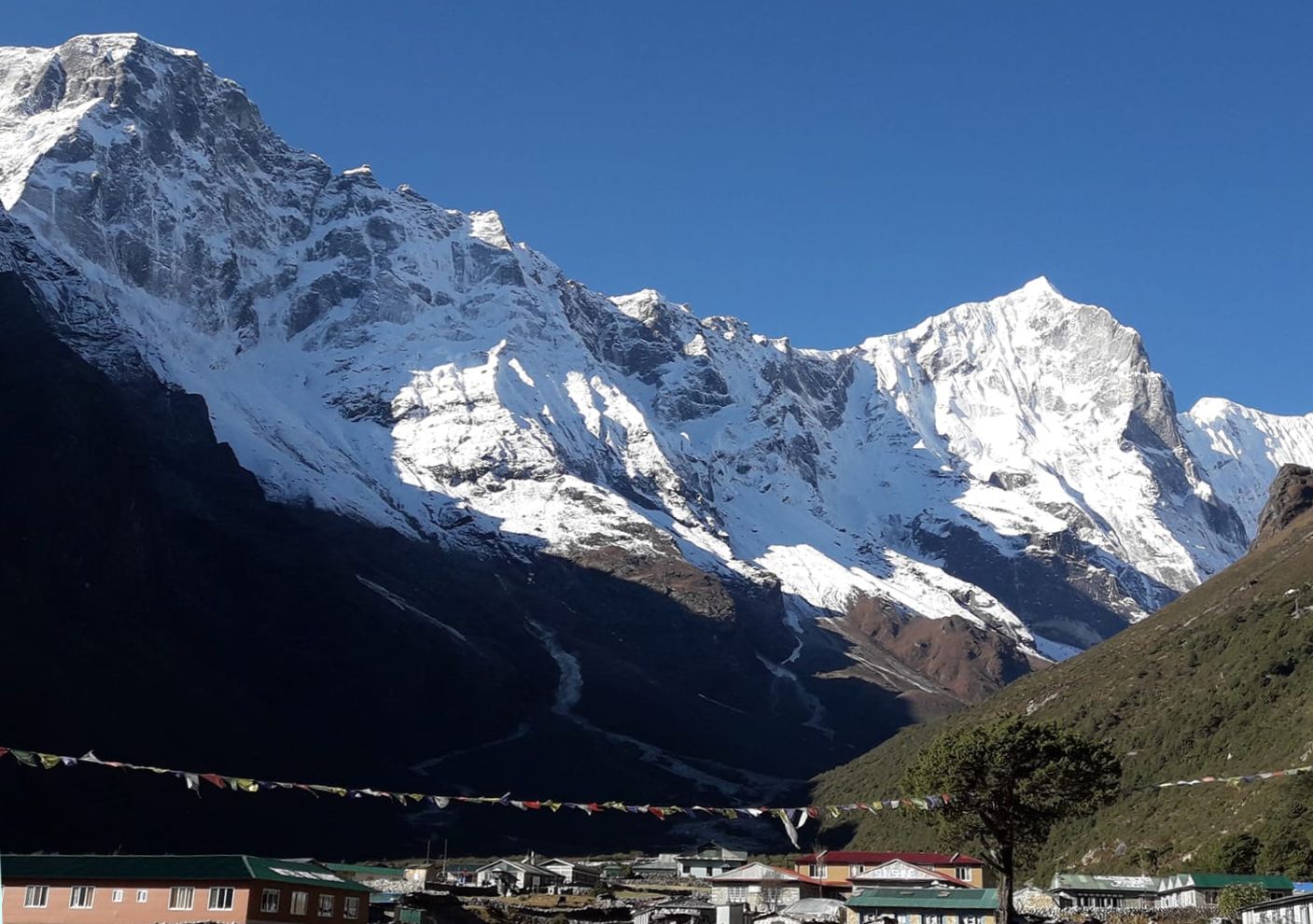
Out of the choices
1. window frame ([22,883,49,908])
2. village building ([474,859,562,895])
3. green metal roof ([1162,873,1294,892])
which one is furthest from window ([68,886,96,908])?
green metal roof ([1162,873,1294,892])

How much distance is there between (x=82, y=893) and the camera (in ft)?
260

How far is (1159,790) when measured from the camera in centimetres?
13950

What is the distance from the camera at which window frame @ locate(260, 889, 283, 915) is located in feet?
256

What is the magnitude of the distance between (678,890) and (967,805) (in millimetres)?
43469

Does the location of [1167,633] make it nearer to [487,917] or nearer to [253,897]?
[487,917]

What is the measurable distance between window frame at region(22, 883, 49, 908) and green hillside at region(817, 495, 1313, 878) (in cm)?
5277

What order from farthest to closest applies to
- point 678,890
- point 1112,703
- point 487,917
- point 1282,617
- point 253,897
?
point 1112,703
point 1282,617
point 678,890
point 487,917
point 253,897

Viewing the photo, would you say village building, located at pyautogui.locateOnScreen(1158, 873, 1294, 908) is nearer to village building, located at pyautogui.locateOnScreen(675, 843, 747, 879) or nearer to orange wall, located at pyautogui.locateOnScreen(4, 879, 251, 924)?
village building, located at pyautogui.locateOnScreen(675, 843, 747, 879)

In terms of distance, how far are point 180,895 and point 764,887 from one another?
51.5 metres

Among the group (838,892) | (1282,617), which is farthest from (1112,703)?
(838,892)

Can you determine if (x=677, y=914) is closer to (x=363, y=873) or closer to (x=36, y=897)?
(x=363, y=873)

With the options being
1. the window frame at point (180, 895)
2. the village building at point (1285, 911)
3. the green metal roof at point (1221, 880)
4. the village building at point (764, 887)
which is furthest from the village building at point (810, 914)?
the window frame at point (180, 895)

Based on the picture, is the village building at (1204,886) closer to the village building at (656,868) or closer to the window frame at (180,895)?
the village building at (656,868)

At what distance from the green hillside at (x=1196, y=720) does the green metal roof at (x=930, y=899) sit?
521 cm
